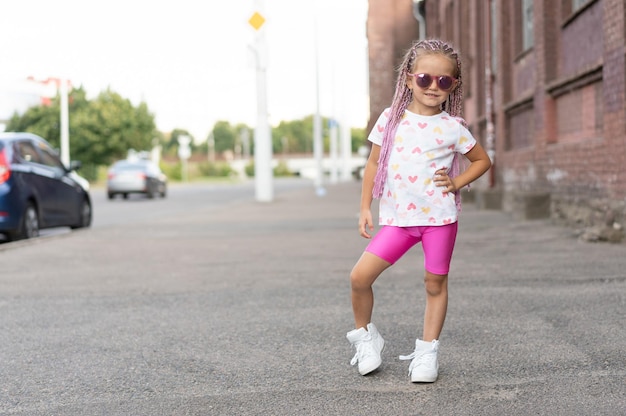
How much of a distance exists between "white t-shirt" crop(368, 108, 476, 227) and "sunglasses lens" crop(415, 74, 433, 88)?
0.16 meters

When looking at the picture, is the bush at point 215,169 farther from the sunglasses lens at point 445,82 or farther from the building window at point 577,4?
the sunglasses lens at point 445,82

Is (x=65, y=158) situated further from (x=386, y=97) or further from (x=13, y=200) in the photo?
(x=13, y=200)

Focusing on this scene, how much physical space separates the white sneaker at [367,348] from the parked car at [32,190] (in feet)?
27.4

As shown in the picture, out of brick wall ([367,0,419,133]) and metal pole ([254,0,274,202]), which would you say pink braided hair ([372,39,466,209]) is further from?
brick wall ([367,0,419,133])

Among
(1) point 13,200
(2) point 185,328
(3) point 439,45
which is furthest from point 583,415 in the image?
(1) point 13,200

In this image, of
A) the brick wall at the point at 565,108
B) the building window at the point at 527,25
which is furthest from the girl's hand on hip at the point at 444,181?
the building window at the point at 527,25

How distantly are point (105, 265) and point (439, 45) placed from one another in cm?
594

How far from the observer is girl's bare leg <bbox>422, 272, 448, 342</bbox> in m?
3.91

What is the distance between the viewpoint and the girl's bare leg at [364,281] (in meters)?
3.85

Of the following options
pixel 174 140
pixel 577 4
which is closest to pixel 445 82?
pixel 577 4

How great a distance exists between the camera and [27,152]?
1229 centimetres

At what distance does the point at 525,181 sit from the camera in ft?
50.2

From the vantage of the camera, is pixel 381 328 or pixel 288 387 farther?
pixel 381 328

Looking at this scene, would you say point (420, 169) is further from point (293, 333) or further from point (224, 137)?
point (224, 137)
